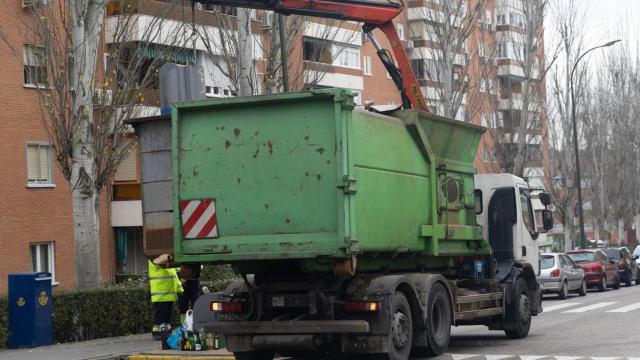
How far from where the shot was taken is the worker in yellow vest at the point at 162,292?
682 inches

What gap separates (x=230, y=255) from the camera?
510 inches

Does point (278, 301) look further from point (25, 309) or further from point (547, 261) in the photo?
point (547, 261)

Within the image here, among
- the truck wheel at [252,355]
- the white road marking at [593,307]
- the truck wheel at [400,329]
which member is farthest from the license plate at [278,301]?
the white road marking at [593,307]

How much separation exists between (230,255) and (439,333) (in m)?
3.18

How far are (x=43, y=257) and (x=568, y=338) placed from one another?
21.8m

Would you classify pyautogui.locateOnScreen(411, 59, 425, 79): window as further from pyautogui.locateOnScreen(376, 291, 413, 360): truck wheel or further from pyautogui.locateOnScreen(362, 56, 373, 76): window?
pyautogui.locateOnScreen(376, 291, 413, 360): truck wheel

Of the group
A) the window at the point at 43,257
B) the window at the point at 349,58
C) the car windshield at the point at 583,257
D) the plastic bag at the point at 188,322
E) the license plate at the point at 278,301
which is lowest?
the plastic bag at the point at 188,322

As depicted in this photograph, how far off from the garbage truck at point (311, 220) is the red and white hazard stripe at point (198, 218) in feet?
0.04

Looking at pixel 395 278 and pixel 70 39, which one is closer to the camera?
pixel 395 278

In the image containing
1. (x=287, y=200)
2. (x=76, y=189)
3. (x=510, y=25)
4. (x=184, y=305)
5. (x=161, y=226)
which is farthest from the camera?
(x=510, y=25)

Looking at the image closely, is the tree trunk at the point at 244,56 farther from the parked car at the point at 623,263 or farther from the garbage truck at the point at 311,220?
the parked car at the point at 623,263

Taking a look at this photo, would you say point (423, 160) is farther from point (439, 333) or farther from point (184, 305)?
point (184, 305)

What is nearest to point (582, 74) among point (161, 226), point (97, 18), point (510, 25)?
point (510, 25)

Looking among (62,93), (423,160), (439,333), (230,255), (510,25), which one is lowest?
(439,333)
